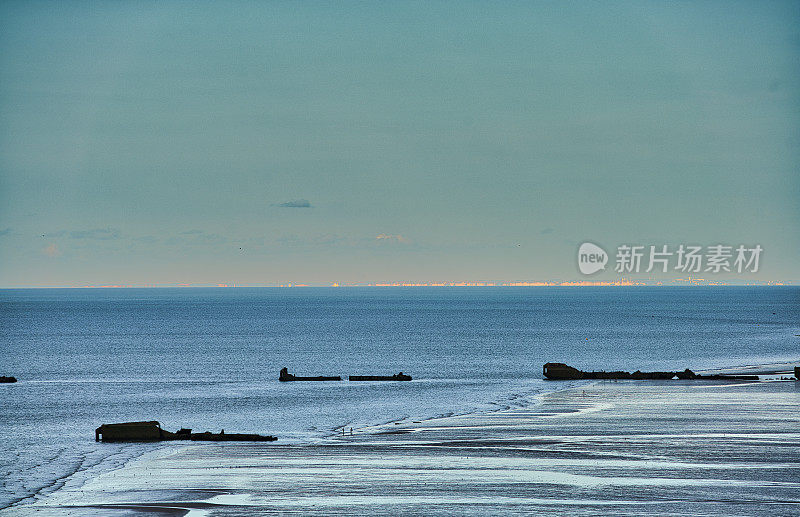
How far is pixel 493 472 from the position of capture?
143 ft

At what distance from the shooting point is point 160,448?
55750 millimetres

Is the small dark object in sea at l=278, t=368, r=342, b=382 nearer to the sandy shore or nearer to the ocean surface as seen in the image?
the ocean surface

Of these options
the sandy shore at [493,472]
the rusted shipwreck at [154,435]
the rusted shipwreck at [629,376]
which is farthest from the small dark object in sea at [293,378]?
the rusted shipwreck at [154,435]

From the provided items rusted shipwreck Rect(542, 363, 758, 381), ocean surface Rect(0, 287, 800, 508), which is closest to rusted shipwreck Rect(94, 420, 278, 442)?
ocean surface Rect(0, 287, 800, 508)

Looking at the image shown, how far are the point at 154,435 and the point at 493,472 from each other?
83.3 feet

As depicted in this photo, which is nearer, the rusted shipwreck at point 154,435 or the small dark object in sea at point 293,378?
the rusted shipwreck at point 154,435

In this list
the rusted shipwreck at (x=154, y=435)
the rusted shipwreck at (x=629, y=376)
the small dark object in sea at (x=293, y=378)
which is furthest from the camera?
the small dark object in sea at (x=293, y=378)

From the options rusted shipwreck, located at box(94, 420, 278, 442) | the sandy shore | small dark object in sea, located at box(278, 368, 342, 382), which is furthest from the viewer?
small dark object in sea, located at box(278, 368, 342, 382)

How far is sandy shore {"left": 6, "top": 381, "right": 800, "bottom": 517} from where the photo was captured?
120 ft

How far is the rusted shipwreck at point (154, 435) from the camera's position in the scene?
190 ft

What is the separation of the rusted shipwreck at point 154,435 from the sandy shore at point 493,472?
2.24m

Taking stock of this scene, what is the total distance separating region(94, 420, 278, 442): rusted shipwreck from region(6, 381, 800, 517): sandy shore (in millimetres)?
2239

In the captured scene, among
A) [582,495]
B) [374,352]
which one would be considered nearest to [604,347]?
[374,352]

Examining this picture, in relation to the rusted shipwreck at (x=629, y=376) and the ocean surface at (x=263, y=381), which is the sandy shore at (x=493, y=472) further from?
the rusted shipwreck at (x=629, y=376)
